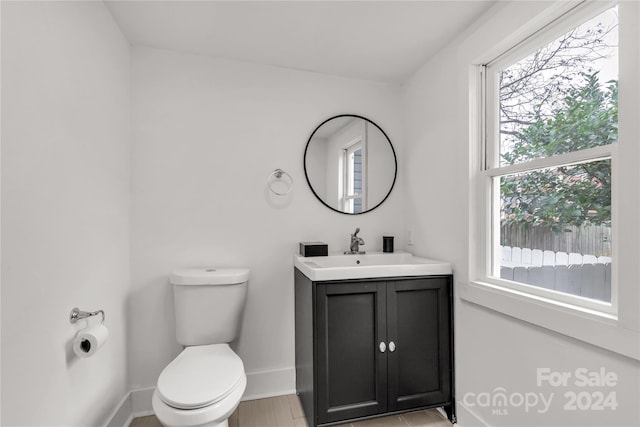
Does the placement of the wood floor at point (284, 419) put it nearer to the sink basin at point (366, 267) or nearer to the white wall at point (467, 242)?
the white wall at point (467, 242)

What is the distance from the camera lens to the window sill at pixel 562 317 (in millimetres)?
1017

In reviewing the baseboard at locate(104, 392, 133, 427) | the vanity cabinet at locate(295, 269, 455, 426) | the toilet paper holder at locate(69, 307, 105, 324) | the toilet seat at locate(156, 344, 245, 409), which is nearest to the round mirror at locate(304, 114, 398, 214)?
the vanity cabinet at locate(295, 269, 455, 426)

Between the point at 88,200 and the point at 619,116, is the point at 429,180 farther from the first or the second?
the point at 88,200

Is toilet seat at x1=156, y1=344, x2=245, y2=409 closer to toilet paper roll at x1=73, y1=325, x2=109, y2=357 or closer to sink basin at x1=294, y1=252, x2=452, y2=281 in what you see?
toilet paper roll at x1=73, y1=325, x2=109, y2=357

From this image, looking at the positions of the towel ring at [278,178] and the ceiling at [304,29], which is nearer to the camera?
the ceiling at [304,29]

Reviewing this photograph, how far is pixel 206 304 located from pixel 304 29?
5.36 feet

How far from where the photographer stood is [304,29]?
1.74 metres

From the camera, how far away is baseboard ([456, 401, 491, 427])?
163 cm

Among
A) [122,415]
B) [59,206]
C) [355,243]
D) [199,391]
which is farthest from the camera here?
[355,243]

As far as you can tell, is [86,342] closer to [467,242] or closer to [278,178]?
[278,178]

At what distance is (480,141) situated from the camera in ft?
5.54

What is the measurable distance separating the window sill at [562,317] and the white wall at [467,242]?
48 millimetres

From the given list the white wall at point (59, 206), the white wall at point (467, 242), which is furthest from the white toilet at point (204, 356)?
the white wall at point (467, 242)

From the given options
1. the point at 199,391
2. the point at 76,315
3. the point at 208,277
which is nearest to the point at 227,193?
the point at 208,277
